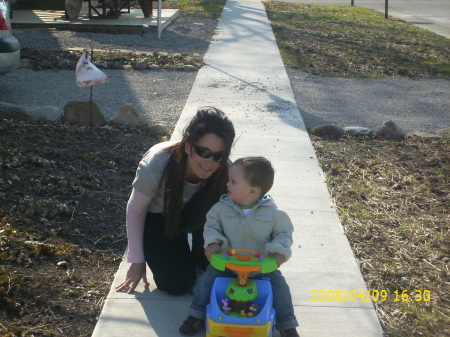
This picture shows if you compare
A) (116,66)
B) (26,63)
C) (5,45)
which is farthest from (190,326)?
(26,63)

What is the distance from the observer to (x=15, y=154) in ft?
19.0

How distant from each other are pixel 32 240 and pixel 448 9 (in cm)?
2511

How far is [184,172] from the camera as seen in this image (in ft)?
11.4

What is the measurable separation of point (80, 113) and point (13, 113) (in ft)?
2.50

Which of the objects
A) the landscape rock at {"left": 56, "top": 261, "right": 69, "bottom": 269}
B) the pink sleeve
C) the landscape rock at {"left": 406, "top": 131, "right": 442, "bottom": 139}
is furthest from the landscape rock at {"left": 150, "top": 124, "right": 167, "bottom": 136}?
the pink sleeve

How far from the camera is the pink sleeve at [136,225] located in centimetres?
348

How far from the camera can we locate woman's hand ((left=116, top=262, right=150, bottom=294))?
3580mm

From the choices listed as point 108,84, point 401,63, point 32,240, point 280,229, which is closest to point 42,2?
point 108,84

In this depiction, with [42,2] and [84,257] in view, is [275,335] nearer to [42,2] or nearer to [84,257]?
[84,257]

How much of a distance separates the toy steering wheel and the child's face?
0.29 m

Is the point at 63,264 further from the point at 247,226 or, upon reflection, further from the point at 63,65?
the point at 63,65

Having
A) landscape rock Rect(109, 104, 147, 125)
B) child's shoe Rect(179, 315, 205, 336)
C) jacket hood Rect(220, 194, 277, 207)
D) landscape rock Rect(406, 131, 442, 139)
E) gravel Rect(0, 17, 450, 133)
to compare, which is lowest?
gravel Rect(0, 17, 450, 133)

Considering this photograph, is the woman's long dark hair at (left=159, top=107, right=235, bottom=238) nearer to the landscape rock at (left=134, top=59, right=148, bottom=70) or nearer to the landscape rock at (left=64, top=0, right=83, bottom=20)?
the landscape rock at (left=134, top=59, right=148, bottom=70)
